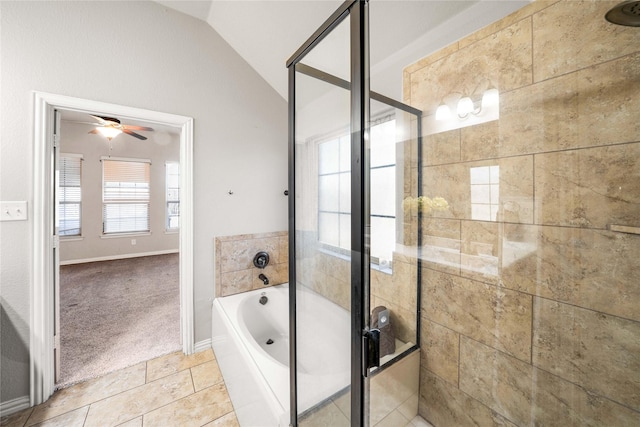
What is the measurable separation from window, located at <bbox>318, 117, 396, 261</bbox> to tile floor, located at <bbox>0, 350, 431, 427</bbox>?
103 cm

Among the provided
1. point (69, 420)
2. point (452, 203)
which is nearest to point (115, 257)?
point (69, 420)

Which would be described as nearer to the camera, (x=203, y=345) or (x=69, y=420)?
(x=69, y=420)

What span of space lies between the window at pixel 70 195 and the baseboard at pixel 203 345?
460cm

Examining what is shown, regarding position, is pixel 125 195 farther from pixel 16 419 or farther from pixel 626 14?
pixel 626 14

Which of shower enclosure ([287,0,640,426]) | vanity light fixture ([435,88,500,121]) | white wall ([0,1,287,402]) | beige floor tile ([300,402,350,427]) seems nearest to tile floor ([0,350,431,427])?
white wall ([0,1,287,402])

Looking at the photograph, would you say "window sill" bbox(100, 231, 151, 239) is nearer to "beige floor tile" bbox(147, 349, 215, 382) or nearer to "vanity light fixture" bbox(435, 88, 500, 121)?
"beige floor tile" bbox(147, 349, 215, 382)

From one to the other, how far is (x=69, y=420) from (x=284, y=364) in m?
1.37

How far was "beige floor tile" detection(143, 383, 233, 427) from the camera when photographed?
5.00 feet

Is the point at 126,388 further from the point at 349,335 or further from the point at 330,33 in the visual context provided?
the point at 330,33

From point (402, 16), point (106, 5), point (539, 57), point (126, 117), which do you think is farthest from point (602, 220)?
point (106, 5)

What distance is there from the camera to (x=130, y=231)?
542 centimetres

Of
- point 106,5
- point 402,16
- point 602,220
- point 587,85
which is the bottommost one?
point 602,220

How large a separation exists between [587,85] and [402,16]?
820 mm

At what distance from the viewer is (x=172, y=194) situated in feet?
19.2
